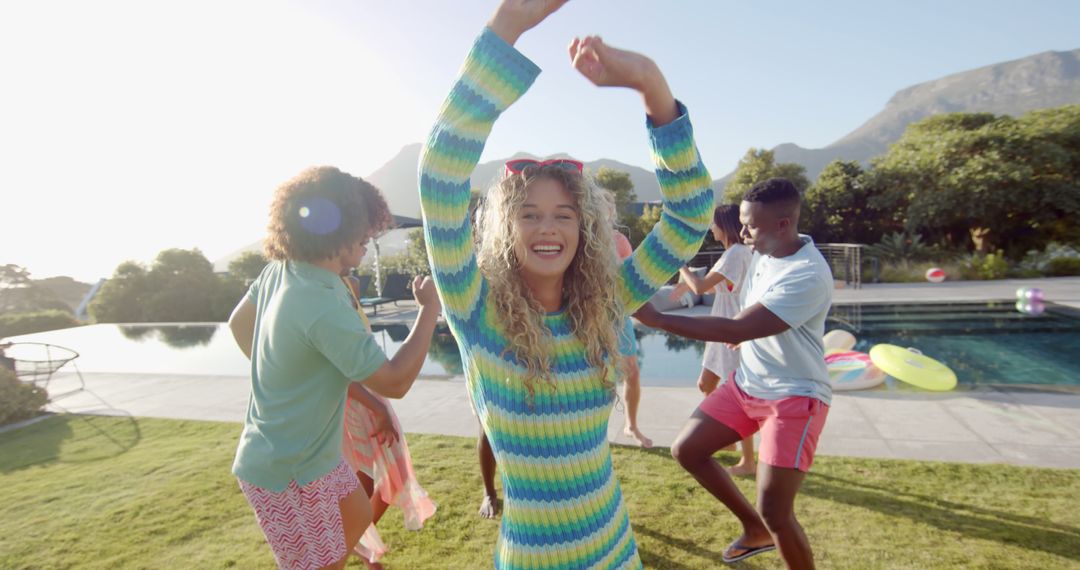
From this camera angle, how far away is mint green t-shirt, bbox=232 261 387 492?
171 cm

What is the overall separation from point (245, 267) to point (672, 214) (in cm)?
2295

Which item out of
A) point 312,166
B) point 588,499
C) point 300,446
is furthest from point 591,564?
point 312,166

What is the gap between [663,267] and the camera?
1593mm

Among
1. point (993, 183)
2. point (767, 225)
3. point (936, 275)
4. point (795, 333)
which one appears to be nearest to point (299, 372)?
point (795, 333)

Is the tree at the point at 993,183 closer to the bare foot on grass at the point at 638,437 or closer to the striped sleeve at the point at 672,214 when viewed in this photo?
the bare foot on grass at the point at 638,437

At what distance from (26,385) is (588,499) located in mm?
8845

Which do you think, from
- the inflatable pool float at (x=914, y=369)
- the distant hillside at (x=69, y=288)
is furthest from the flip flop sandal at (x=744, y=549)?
the distant hillside at (x=69, y=288)

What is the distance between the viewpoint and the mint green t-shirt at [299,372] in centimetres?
171

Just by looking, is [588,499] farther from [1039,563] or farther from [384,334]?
[384,334]

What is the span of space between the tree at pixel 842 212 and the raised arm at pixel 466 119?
22.4 m

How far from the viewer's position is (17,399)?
6848 millimetres

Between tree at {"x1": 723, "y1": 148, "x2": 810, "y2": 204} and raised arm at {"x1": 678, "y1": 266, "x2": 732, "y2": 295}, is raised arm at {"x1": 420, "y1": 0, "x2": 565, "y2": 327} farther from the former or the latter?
tree at {"x1": 723, "y1": 148, "x2": 810, "y2": 204}

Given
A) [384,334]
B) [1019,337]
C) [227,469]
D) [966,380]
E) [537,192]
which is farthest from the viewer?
[384,334]

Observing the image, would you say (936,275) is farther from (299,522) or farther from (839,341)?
(299,522)
